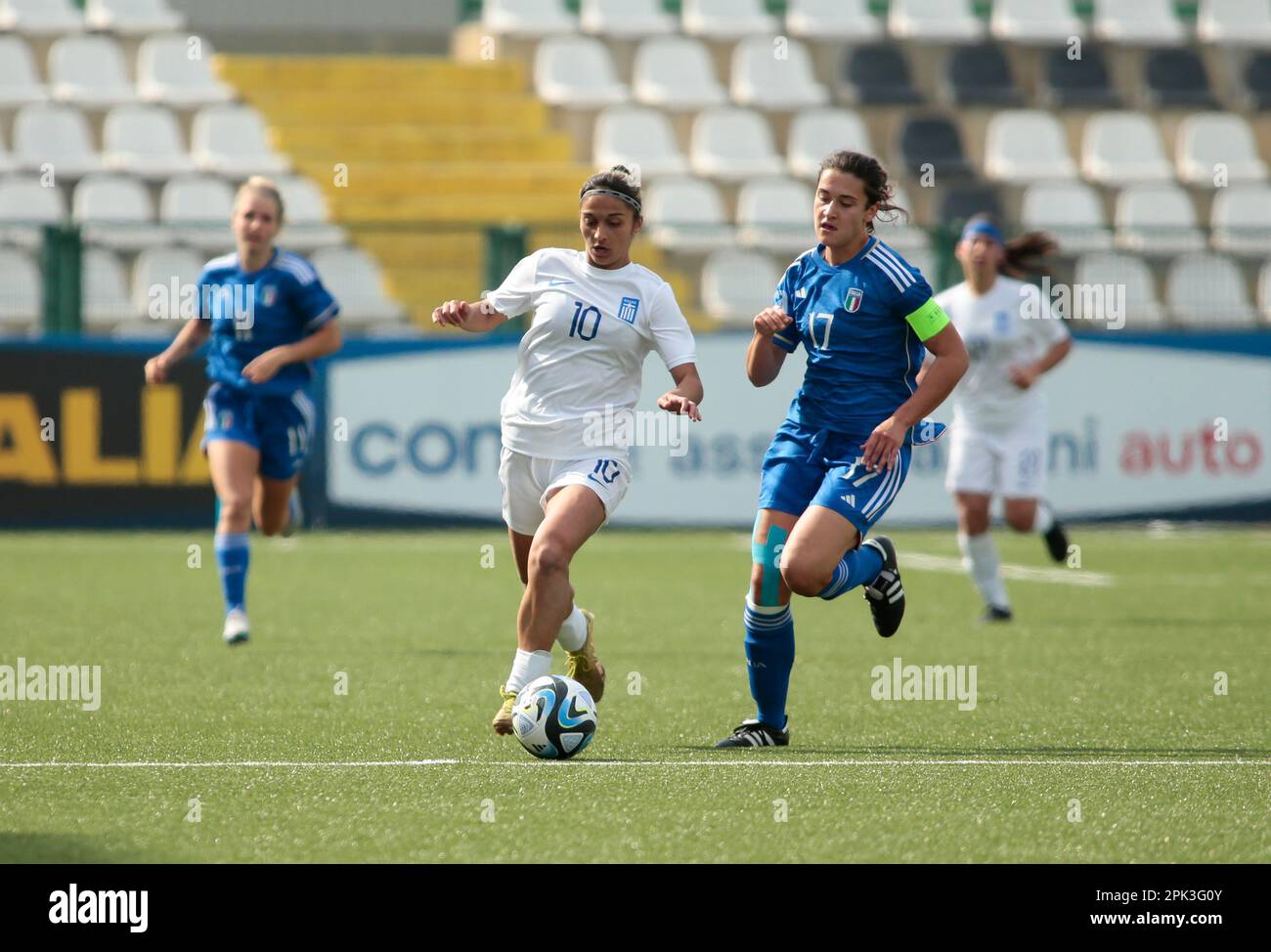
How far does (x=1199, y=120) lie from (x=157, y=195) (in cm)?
1251

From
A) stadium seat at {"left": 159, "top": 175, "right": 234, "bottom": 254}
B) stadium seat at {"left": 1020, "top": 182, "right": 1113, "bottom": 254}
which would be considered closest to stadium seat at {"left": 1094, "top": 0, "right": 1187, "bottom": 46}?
stadium seat at {"left": 1020, "top": 182, "right": 1113, "bottom": 254}

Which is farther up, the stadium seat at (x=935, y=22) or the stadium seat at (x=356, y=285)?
the stadium seat at (x=935, y=22)

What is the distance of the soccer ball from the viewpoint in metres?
6.39

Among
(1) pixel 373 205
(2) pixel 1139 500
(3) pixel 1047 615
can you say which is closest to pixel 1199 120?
(2) pixel 1139 500

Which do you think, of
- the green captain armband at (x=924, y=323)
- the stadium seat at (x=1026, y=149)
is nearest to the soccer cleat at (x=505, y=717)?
the green captain armband at (x=924, y=323)

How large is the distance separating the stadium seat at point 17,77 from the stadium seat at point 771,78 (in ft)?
26.4

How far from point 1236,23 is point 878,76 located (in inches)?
199

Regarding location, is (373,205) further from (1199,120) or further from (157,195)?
(1199,120)

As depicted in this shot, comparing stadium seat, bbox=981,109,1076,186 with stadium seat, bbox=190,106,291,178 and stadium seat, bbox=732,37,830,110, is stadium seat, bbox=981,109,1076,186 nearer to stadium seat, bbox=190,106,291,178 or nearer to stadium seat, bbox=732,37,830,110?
stadium seat, bbox=732,37,830,110

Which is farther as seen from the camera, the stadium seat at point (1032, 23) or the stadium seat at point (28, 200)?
the stadium seat at point (1032, 23)

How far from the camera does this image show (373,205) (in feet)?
68.6

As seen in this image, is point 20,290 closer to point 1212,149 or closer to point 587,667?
point 587,667

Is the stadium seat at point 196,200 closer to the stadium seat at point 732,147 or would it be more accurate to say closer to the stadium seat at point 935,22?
the stadium seat at point 732,147

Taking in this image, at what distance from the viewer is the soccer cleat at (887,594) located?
740 centimetres
